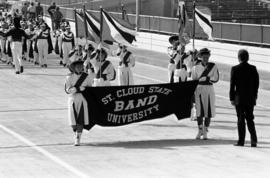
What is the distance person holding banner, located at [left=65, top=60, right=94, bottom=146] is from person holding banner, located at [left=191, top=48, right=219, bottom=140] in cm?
225

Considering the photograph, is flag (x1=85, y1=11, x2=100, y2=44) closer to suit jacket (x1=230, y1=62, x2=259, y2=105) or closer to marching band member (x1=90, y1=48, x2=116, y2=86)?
marching band member (x1=90, y1=48, x2=116, y2=86)

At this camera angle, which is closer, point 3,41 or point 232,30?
point 232,30

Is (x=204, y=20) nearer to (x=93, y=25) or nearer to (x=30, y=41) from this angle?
(x=93, y=25)

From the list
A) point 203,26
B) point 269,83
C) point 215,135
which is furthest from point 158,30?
point 215,135

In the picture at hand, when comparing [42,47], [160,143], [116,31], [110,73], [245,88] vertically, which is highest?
[116,31]

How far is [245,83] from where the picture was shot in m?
16.0

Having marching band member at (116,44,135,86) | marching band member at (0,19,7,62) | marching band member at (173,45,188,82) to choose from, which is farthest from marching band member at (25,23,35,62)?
marching band member at (173,45,188,82)

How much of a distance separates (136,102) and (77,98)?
4.15 feet

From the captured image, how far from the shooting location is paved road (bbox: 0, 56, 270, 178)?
1395 cm

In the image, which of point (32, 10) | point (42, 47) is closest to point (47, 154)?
point (42, 47)

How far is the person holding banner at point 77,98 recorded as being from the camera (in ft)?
53.9

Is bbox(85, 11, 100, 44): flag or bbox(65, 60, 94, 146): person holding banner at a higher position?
bbox(85, 11, 100, 44): flag

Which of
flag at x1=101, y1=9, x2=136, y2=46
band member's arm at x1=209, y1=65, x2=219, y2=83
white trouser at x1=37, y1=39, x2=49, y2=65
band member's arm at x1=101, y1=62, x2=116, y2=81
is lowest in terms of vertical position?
white trouser at x1=37, y1=39, x2=49, y2=65

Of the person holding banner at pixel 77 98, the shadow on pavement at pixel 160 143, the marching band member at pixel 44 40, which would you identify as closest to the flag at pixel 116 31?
the person holding banner at pixel 77 98
